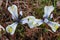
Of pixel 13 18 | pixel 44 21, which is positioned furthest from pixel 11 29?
pixel 44 21

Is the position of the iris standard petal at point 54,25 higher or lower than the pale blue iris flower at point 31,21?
lower

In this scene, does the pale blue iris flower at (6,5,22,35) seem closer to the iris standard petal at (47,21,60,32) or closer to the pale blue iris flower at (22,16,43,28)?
the pale blue iris flower at (22,16,43,28)

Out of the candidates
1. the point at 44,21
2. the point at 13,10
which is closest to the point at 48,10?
the point at 44,21

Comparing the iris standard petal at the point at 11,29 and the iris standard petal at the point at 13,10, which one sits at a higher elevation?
the iris standard petal at the point at 13,10

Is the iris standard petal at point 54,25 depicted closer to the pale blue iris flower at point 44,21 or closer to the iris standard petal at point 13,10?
the pale blue iris flower at point 44,21

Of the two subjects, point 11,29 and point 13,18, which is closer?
point 11,29

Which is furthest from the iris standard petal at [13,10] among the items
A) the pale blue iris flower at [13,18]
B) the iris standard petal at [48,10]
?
the iris standard petal at [48,10]

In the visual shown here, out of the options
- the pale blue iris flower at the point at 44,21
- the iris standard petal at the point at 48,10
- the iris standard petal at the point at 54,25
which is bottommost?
the iris standard petal at the point at 54,25

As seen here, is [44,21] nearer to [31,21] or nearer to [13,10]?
[31,21]

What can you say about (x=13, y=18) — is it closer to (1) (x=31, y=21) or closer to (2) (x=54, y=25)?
(1) (x=31, y=21)

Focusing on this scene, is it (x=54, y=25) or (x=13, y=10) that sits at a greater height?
(x=13, y=10)

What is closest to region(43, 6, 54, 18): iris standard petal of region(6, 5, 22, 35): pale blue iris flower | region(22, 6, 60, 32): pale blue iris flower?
region(22, 6, 60, 32): pale blue iris flower
